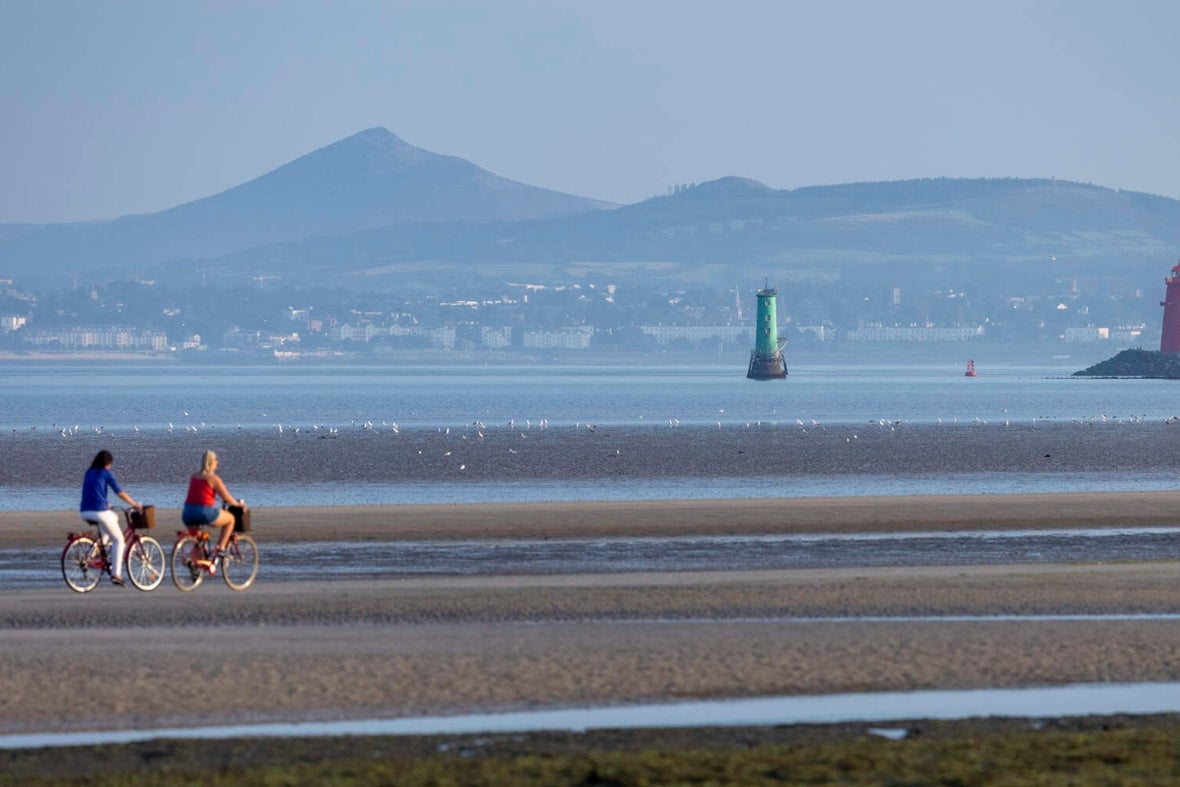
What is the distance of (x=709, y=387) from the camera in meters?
146

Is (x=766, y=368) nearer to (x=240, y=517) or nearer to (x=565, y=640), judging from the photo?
(x=240, y=517)

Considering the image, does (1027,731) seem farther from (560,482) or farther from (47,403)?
(47,403)

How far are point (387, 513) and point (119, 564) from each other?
39.8ft

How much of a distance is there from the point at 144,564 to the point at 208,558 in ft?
2.09

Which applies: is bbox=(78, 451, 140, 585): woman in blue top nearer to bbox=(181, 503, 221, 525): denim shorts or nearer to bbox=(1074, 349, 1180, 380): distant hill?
bbox=(181, 503, 221, 525): denim shorts

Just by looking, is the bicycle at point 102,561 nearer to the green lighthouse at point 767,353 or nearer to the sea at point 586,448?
the sea at point 586,448

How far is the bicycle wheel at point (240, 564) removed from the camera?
19234 mm

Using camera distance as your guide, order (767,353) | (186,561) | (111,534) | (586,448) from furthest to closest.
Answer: (767,353) < (586,448) < (186,561) < (111,534)

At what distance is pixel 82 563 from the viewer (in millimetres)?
19000

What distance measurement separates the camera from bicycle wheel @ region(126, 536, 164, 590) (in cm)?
1920

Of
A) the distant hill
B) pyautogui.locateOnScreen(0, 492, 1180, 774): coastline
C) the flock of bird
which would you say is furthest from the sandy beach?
the distant hill

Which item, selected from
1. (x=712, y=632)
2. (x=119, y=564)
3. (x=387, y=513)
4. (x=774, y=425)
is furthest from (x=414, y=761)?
(x=774, y=425)

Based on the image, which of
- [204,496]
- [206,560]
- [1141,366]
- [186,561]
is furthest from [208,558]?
[1141,366]

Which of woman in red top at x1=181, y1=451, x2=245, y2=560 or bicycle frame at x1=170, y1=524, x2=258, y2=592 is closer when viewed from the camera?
woman in red top at x1=181, y1=451, x2=245, y2=560
